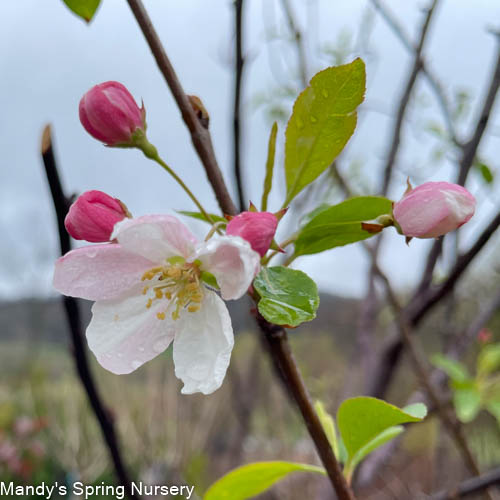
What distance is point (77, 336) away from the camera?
0.48m

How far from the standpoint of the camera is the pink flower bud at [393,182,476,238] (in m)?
0.39

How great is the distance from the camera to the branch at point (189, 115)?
0.40 metres

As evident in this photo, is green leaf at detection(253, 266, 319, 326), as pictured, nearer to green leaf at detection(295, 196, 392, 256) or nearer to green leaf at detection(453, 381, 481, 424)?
green leaf at detection(295, 196, 392, 256)

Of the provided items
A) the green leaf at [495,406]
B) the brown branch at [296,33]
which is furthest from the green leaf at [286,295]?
the green leaf at [495,406]

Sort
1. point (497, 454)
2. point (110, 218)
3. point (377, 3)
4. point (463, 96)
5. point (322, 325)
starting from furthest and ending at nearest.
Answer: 1. point (322, 325)
2. point (497, 454)
3. point (463, 96)
4. point (377, 3)
5. point (110, 218)

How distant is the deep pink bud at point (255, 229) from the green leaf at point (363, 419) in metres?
0.20

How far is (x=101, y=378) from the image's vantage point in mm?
4598

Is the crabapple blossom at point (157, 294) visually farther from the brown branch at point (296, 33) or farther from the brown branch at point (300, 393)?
the brown branch at point (296, 33)

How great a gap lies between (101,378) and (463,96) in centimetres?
402

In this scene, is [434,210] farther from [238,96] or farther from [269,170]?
[238,96]

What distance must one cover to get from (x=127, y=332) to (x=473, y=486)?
571 millimetres

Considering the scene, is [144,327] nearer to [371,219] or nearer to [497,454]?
[371,219]

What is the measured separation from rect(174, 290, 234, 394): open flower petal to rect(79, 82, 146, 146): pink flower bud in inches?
6.5

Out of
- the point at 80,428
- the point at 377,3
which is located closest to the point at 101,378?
the point at 80,428
